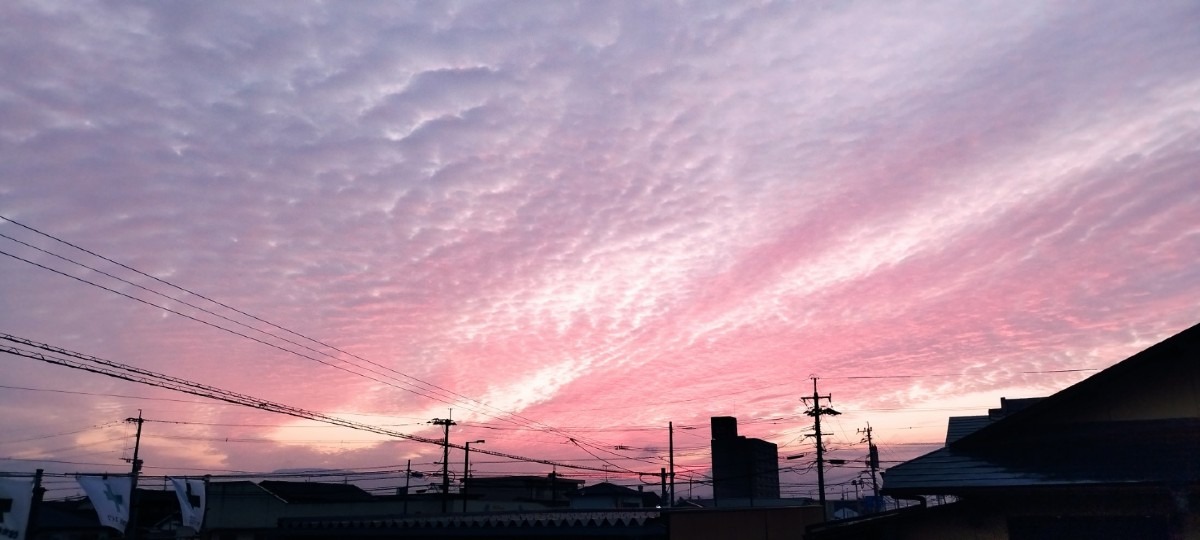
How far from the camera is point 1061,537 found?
44.4 ft

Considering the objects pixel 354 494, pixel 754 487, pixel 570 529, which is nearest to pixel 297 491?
pixel 354 494

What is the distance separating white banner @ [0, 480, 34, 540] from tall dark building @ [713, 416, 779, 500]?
213ft

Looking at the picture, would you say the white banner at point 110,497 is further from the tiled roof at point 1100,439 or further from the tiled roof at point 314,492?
the tiled roof at point 314,492

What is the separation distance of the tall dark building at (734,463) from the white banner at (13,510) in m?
64.8

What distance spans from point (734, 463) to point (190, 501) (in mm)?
61902

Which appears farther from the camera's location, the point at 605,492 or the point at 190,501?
the point at 605,492

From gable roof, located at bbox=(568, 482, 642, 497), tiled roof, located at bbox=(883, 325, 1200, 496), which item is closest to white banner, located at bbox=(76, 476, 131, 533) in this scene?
tiled roof, located at bbox=(883, 325, 1200, 496)

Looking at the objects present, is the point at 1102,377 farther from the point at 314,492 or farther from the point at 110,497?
the point at 314,492

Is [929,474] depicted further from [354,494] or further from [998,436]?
[354,494]

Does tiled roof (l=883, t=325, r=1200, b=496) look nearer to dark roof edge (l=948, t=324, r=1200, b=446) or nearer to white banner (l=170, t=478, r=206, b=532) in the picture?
dark roof edge (l=948, t=324, r=1200, b=446)

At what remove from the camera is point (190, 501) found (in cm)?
3231

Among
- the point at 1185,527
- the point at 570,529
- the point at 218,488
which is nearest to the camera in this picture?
the point at 1185,527

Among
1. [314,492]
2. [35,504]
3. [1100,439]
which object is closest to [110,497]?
[35,504]

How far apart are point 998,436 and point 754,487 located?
237ft
